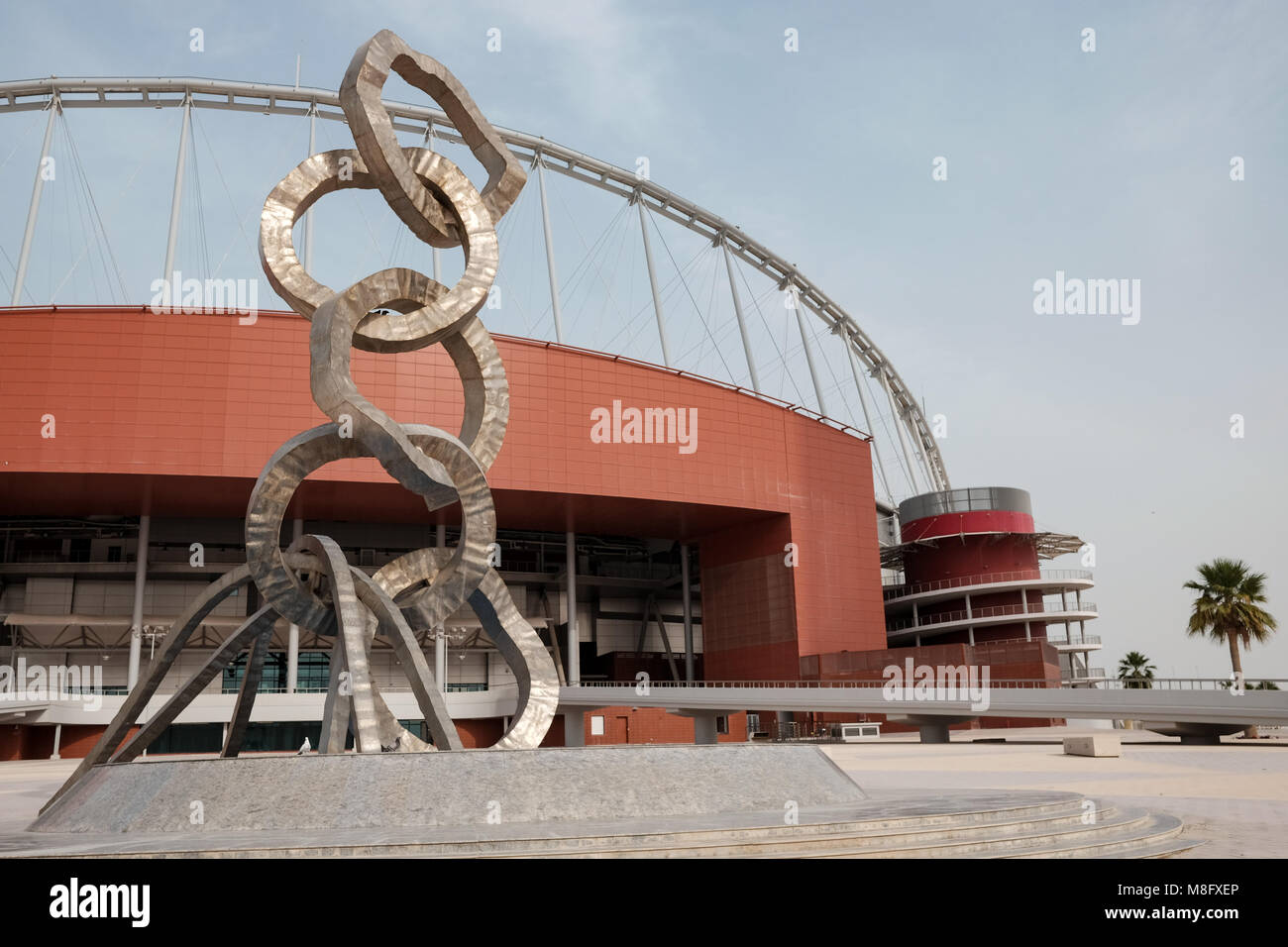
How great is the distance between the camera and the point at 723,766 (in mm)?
12141

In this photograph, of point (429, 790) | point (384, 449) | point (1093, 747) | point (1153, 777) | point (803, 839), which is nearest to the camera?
point (803, 839)

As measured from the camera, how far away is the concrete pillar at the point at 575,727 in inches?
1740

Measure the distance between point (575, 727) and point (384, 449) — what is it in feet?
105

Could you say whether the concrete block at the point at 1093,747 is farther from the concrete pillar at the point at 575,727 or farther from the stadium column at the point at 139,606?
the stadium column at the point at 139,606

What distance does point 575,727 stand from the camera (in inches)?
1758

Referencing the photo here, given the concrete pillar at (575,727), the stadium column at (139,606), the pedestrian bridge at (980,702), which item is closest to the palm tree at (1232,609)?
the pedestrian bridge at (980,702)

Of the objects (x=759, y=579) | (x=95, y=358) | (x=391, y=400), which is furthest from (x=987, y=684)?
(x=95, y=358)

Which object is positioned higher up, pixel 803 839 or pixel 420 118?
pixel 420 118

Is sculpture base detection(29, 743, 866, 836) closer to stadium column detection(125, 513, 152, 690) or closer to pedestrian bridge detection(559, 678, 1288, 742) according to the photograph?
pedestrian bridge detection(559, 678, 1288, 742)

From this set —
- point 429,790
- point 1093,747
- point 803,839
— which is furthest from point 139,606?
point 803,839

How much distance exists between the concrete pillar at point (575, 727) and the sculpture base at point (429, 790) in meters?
32.3

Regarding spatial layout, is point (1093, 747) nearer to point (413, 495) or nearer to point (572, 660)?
point (413, 495)

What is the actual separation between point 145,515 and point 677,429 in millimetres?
24948
